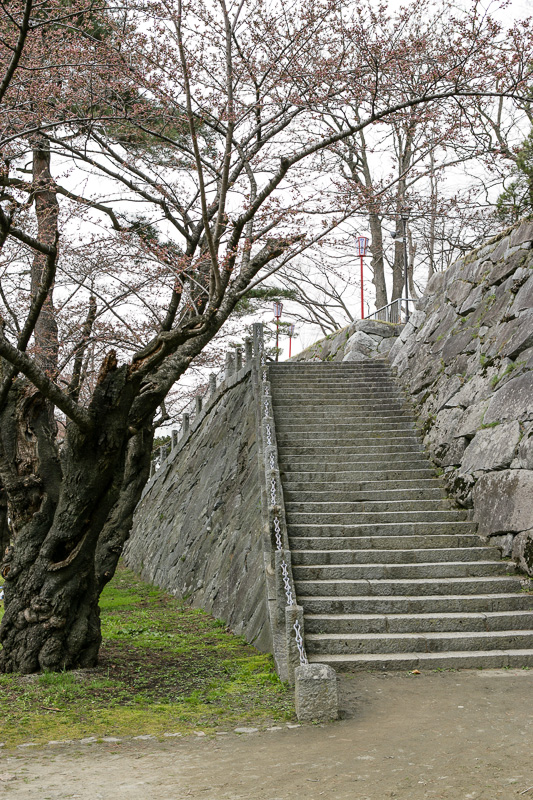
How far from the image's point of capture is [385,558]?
27.0 ft

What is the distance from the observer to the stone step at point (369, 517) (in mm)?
9070

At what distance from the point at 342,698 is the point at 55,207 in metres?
7.86

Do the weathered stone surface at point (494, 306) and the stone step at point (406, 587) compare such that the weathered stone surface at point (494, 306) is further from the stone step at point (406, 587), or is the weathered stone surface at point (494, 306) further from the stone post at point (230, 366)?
the stone post at point (230, 366)

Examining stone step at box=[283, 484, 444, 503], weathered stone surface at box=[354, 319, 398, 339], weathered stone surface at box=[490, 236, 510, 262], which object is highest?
weathered stone surface at box=[354, 319, 398, 339]

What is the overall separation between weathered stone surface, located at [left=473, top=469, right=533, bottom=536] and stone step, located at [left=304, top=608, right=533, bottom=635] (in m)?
1.27

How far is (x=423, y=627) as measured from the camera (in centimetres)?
709

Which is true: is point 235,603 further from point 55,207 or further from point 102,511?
point 55,207

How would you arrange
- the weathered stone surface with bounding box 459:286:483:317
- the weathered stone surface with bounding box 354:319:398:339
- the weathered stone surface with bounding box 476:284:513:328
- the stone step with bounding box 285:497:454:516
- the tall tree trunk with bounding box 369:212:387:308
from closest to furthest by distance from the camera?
the stone step with bounding box 285:497:454:516 → the weathered stone surface with bounding box 476:284:513:328 → the weathered stone surface with bounding box 459:286:483:317 → the weathered stone surface with bounding box 354:319:398:339 → the tall tree trunk with bounding box 369:212:387:308

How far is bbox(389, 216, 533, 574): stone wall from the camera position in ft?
27.5

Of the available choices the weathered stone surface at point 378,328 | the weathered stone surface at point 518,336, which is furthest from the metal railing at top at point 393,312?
the weathered stone surface at point 518,336

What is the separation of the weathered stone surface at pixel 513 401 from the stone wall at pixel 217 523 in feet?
12.2

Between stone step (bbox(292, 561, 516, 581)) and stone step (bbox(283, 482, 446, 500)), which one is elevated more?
stone step (bbox(283, 482, 446, 500))

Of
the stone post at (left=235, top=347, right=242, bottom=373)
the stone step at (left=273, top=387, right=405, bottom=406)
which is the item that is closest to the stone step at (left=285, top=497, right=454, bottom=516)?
the stone step at (left=273, top=387, right=405, bottom=406)

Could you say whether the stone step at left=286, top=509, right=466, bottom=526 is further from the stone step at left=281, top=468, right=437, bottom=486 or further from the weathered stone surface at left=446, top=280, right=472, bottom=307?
the weathered stone surface at left=446, top=280, right=472, bottom=307
